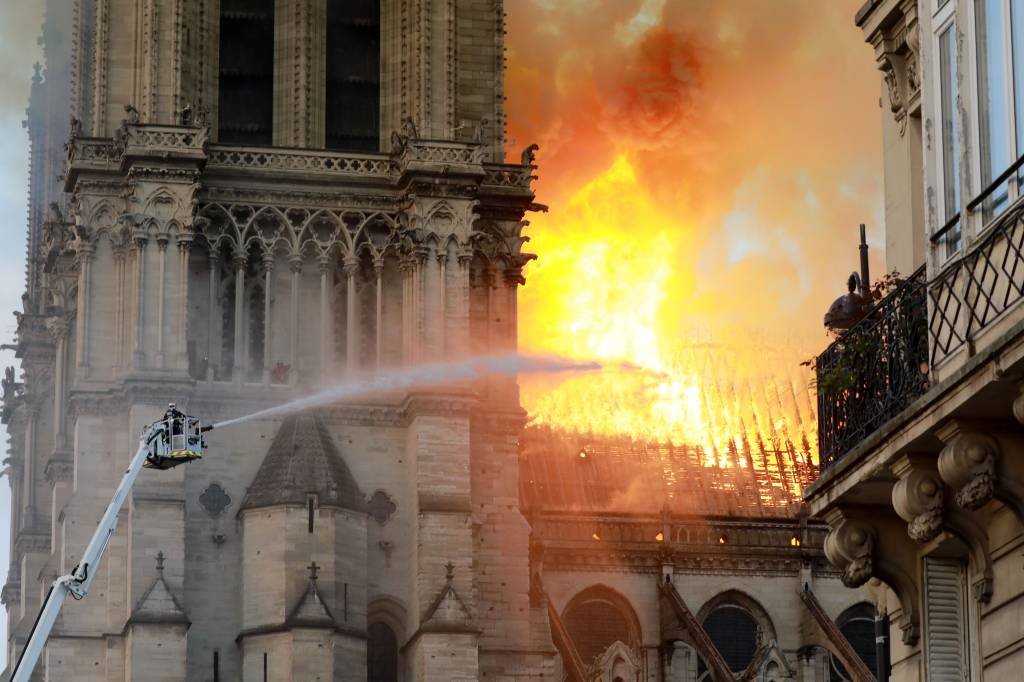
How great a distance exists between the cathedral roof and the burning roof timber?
17903 millimetres

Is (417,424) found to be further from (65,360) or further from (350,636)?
(65,360)

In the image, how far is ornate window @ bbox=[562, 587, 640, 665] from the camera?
275ft

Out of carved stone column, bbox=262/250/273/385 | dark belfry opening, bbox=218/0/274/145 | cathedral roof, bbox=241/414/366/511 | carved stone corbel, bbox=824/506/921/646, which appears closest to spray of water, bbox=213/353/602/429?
cathedral roof, bbox=241/414/366/511

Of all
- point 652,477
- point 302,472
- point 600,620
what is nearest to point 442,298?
point 302,472

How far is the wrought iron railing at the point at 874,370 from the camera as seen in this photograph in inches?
892

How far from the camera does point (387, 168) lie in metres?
70.5

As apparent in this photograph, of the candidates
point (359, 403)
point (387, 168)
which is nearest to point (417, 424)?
point (359, 403)

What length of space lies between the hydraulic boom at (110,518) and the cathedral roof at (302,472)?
103ft

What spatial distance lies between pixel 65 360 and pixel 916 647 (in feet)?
179

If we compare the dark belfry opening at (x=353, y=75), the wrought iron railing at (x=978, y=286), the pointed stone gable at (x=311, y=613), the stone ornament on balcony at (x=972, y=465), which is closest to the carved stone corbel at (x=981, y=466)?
the stone ornament on balcony at (x=972, y=465)

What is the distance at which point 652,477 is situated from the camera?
89188mm

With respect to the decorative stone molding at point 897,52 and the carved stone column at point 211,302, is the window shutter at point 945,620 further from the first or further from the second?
the carved stone column at point 211,302

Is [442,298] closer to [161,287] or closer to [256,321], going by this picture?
[256,321]

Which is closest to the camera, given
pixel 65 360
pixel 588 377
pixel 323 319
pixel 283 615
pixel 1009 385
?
pixel 1009 385
